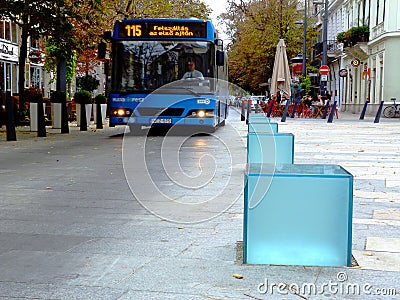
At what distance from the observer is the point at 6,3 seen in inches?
736

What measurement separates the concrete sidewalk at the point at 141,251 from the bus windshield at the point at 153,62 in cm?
832

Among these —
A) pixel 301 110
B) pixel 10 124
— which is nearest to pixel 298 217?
pixel 10 124

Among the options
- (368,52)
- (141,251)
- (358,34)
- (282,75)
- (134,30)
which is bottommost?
(141,251)

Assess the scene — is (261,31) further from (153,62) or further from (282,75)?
(153,62)

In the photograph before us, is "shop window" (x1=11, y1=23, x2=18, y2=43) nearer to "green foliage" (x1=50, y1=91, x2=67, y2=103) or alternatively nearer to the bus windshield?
"green foliage" (x1=50, y1=91, x2=67, y2=103)

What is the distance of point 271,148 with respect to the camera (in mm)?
8305

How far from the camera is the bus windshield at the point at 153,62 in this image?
17547 mm

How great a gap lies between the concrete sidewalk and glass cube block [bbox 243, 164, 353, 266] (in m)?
0.10

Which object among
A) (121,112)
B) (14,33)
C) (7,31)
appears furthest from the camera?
(14,33)

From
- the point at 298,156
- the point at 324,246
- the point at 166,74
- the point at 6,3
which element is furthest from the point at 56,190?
the point at 6,3

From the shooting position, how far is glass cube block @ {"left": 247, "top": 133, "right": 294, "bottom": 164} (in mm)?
8055

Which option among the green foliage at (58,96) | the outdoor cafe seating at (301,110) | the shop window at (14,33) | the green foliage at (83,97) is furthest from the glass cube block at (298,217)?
the shop window at (14,33)

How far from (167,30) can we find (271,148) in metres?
10.2

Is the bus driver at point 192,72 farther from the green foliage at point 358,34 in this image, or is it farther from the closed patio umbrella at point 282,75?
the green foliage at point 358,34
